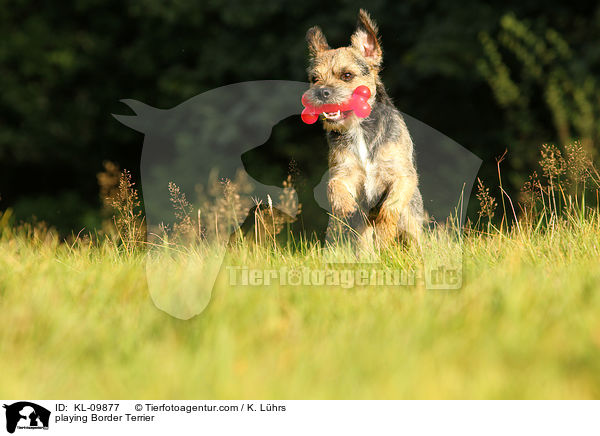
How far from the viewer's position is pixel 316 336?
8.69ft

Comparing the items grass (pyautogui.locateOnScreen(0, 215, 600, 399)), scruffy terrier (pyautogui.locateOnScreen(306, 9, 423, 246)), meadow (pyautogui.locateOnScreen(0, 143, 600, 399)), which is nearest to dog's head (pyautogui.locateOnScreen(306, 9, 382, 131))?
scruffy terrier (pyautogui.locateOnScreen(306, 9, 423, 246))

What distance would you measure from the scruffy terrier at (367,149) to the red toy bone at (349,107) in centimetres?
4

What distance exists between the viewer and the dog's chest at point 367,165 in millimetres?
4559

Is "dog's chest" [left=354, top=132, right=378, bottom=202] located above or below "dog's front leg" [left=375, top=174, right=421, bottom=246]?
above

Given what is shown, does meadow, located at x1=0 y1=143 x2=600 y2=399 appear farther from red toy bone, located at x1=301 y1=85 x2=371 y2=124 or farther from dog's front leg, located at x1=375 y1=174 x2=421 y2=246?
red toy bone, located at x1=301 y1=85 x2=371 y2=124

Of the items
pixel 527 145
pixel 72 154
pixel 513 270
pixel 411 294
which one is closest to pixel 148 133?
pixel 411 294

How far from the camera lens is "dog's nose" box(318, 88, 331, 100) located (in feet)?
14.1

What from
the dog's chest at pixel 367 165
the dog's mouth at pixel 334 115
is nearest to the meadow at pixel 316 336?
the dog's chest at pixel 367 165

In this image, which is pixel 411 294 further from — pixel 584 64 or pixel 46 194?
pixel 46 194
